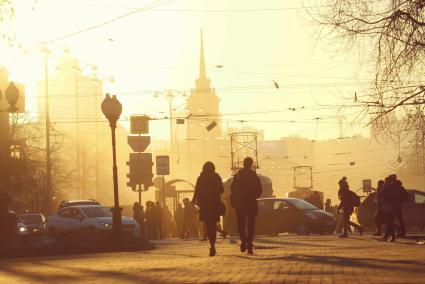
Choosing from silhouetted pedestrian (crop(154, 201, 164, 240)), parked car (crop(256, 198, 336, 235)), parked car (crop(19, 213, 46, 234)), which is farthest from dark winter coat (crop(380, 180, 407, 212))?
parked car (crop(19, 213, 46, 234))

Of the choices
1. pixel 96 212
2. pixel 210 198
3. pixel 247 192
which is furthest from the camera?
pixel 96 212

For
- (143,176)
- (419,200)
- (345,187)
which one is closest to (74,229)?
(143,176)

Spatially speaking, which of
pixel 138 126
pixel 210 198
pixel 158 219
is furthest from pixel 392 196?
pixel 158 219

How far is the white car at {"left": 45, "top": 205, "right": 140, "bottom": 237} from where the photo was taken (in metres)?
38.5

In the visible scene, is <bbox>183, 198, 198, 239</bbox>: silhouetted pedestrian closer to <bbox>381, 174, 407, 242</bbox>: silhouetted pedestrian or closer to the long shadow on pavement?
<bbox>381, 174, 407, 242</bbox>: silhouetted pedestrian

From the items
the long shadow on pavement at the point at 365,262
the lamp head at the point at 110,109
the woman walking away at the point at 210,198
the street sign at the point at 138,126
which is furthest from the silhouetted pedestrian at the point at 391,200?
the long shadow on pavement at the point at 365,262

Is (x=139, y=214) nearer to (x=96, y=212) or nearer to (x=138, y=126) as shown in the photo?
(x=96, y=212)

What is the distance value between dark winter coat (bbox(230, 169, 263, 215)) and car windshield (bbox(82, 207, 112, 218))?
1828 centimetres

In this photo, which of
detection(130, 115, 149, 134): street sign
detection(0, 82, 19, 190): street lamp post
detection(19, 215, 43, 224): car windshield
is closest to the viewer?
detection(0, 82, 19, 190): street lamp post

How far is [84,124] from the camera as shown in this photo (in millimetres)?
183250

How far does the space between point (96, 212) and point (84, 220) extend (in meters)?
0.86

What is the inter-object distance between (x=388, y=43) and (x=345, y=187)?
1230 cm

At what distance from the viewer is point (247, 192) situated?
22.1m

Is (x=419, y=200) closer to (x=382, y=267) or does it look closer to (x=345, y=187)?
(x=345, y=187)
